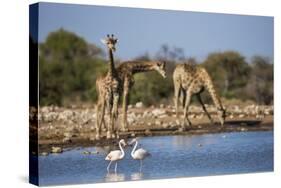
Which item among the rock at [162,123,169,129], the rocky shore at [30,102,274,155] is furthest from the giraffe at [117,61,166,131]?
the rock at [162,123,169,129]

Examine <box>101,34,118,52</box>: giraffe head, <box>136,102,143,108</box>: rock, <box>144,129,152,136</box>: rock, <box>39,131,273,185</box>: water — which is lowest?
<box>39,131,273,185</box>: water

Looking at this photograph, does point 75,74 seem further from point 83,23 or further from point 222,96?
point 222,96

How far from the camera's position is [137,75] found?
1314cm

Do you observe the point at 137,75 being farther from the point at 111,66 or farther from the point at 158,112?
the point at 158,112

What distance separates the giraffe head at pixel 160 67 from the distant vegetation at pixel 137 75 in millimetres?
70

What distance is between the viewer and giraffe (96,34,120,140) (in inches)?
499

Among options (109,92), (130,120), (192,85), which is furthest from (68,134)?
(192,85)

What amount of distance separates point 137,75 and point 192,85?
1083 mm

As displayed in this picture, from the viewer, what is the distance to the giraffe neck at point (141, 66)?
1304 cm

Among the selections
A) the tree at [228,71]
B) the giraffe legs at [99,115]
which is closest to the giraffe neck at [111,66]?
the giraffe legs at [99,115]

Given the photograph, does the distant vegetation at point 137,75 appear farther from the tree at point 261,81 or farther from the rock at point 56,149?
the rock at point 56,149

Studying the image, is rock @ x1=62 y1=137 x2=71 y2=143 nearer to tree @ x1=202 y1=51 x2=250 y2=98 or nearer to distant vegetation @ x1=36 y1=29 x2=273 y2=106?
distant vegetation @ x1=36 y1=29 x2=273 y2=106

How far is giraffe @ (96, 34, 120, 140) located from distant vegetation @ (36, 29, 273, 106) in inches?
4.1

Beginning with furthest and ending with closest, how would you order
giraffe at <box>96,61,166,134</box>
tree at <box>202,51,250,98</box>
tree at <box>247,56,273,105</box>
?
tree at <box>247,56,273,105</box> < tree at <box>202,51,250,98</box> < giraffe at <box>96,61,166,134</box>
